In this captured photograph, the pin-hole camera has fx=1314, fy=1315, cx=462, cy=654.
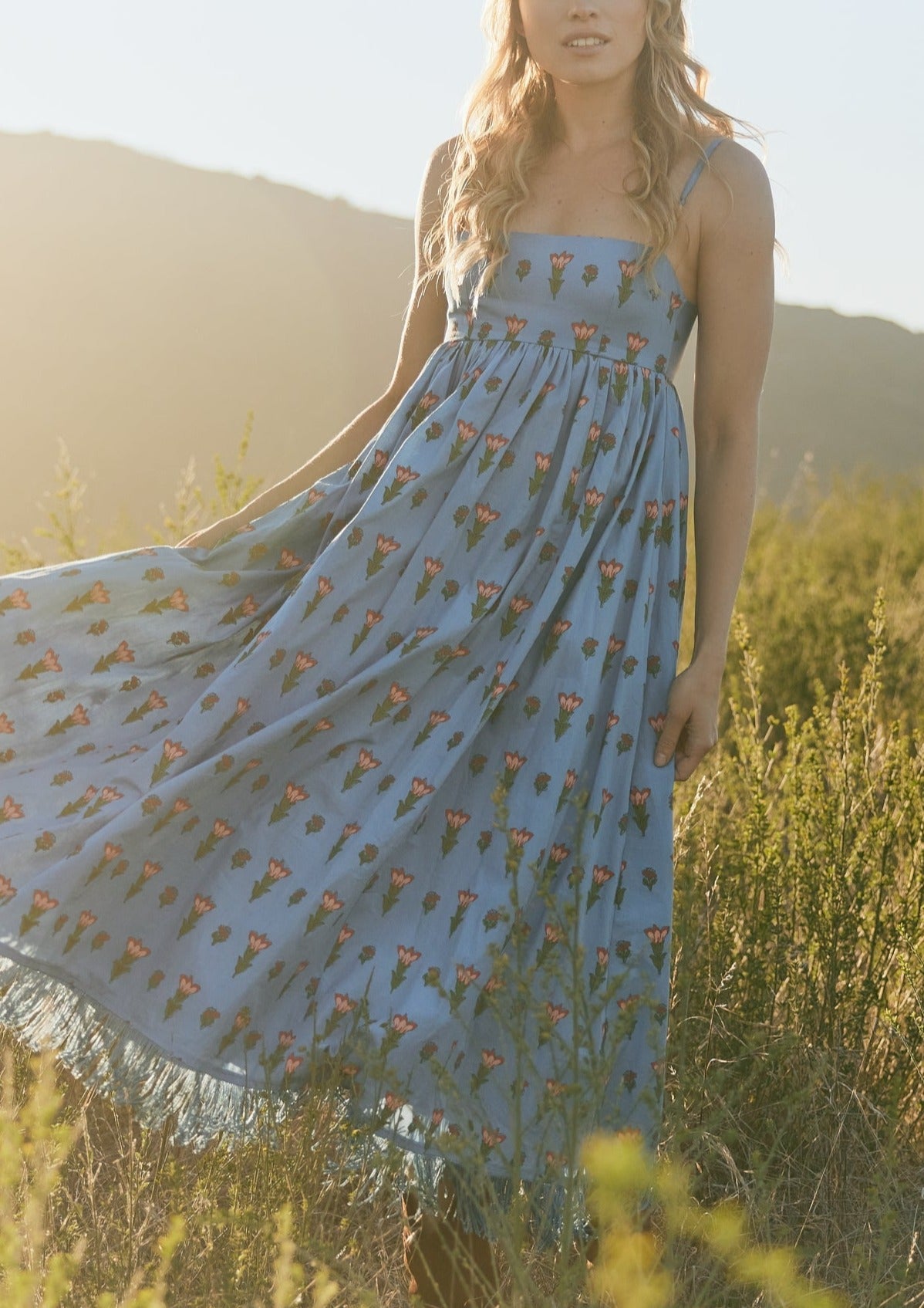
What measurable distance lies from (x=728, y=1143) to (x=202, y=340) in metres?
22.3

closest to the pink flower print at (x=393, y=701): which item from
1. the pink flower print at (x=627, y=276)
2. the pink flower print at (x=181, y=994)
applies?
the pink flower print at (x=181, y=994)

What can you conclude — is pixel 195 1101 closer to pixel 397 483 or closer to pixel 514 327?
pixel 397 483

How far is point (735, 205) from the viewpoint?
2074 millimetres

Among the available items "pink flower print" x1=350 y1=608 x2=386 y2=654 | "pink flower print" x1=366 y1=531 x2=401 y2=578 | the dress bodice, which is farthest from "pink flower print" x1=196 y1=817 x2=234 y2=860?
the dress bodice

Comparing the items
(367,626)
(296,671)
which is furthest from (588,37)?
(296,671)

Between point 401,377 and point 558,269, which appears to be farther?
point 401,377

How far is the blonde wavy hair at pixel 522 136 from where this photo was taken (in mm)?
2094

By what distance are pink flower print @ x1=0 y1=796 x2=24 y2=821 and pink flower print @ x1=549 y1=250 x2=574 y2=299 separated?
1145mm

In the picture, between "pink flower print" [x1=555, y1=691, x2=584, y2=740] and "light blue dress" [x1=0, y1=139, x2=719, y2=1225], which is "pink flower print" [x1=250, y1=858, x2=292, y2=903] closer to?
"light blue dress" [x1=0, y1=139, x2=719, y2=1225]

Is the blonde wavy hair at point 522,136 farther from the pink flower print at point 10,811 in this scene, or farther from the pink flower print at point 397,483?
the pink flower print at point 10,811

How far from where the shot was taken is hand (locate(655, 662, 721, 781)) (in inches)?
80.4

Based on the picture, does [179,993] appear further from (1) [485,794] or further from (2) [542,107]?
(2) [542,107]

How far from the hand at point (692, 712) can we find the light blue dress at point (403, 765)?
1.1 inches

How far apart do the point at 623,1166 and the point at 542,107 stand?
196 cm
